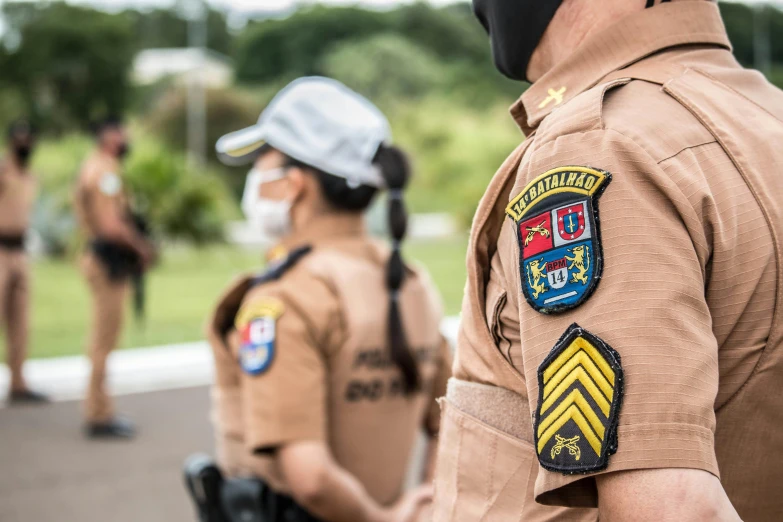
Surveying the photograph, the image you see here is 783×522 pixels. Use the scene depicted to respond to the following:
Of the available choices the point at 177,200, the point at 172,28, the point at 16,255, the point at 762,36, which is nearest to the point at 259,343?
the point at 16,255

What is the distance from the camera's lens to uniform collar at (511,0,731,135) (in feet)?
4.17

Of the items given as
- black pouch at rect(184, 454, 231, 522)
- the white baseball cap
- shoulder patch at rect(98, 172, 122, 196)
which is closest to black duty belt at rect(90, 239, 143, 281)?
shoulder patch at rect(98, 172, 122, 196)

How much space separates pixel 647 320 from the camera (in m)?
1.03

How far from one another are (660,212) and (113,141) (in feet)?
20.2

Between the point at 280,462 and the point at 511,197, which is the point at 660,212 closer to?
the point at 511,197

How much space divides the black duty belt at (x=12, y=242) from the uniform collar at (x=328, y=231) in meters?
5.21

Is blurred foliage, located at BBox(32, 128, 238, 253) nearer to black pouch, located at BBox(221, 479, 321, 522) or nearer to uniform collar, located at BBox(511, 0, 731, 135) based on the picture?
black pouch, located at BBox(221, 479, 321, 522)

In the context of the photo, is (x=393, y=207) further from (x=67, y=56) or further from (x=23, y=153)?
(x=67, y=56)

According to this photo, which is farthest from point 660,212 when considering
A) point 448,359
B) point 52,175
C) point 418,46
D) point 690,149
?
point 418,46

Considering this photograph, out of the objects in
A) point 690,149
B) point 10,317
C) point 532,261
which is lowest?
point 10,317

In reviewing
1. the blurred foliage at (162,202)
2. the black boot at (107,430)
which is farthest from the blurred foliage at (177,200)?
the black boot at (107,430)

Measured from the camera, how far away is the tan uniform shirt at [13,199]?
7.17 metres

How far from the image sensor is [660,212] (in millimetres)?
1062

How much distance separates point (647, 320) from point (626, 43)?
0.42 m
